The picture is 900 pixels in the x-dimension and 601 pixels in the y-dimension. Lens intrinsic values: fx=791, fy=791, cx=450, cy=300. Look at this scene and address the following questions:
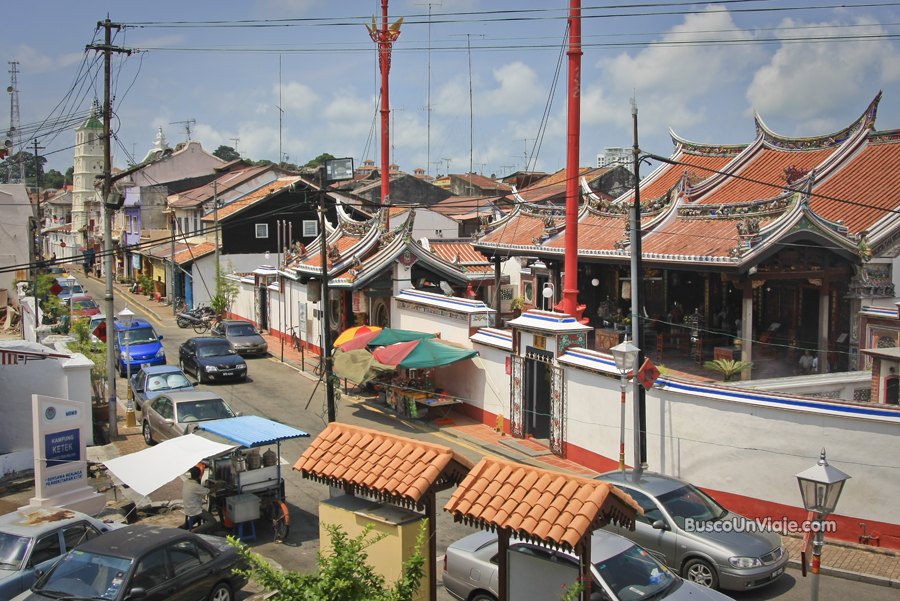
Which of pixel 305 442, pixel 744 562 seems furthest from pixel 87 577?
pixel 305 442

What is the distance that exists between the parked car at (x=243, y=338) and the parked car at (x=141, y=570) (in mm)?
22312

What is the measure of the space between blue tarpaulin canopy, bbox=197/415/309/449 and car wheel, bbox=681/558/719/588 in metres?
6.78

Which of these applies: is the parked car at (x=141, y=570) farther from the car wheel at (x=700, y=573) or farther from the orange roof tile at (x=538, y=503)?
the car wheel at (x=700, y=573)

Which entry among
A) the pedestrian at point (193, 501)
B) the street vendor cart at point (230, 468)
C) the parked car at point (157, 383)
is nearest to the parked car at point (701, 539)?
the street vendor cart at point (230, 468)

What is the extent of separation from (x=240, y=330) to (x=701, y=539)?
26.0m

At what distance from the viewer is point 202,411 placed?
19.2 meters

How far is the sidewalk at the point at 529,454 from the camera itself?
1304 cm

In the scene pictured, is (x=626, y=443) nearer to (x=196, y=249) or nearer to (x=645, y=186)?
(x=645, y=186)

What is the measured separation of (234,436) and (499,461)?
23.3ft

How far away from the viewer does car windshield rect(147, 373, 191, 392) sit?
73.8ft

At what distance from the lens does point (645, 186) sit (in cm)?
3425

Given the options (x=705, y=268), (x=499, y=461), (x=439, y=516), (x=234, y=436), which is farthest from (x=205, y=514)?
(x=705, y=268)

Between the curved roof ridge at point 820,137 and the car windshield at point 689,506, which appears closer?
the car windshield at point 689,506

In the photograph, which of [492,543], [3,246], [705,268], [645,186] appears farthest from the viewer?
[645,186]
